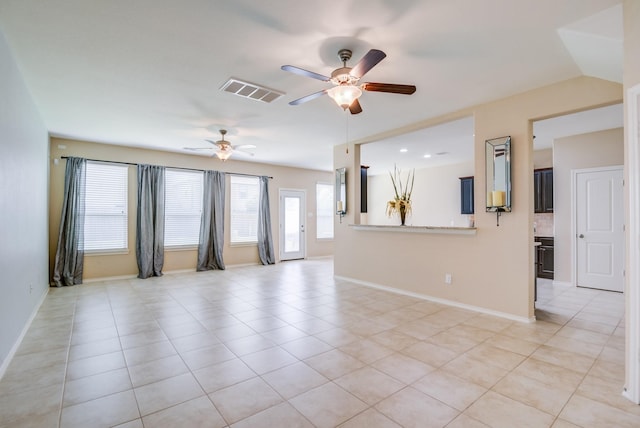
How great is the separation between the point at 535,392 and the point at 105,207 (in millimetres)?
7096

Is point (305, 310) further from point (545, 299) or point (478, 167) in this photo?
point (545, 299)

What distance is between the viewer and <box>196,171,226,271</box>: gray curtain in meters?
7.14

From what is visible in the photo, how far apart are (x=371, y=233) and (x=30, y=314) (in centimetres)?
476

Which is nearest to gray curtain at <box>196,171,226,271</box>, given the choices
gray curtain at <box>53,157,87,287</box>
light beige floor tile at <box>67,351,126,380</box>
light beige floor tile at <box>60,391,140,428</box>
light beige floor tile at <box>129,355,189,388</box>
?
gray curtain at <box>53,157,87,287</box>

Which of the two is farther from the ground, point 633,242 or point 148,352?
point 633,242

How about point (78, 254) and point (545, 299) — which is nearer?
point (545, 299)

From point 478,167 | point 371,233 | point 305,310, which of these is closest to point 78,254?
point 305,310

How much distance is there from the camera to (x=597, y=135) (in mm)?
5219

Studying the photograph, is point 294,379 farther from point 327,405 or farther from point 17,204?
point 17,204

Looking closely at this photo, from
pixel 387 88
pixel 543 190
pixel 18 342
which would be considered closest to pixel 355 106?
pixel 387 88

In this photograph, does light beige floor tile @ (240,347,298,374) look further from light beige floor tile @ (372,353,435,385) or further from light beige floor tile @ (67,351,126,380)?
light beige floor tile @ (67,351,126,380)

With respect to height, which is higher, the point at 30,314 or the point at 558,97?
the point at 558,97

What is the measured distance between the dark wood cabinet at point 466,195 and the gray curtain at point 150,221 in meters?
7.04

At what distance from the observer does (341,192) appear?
5.94 m
